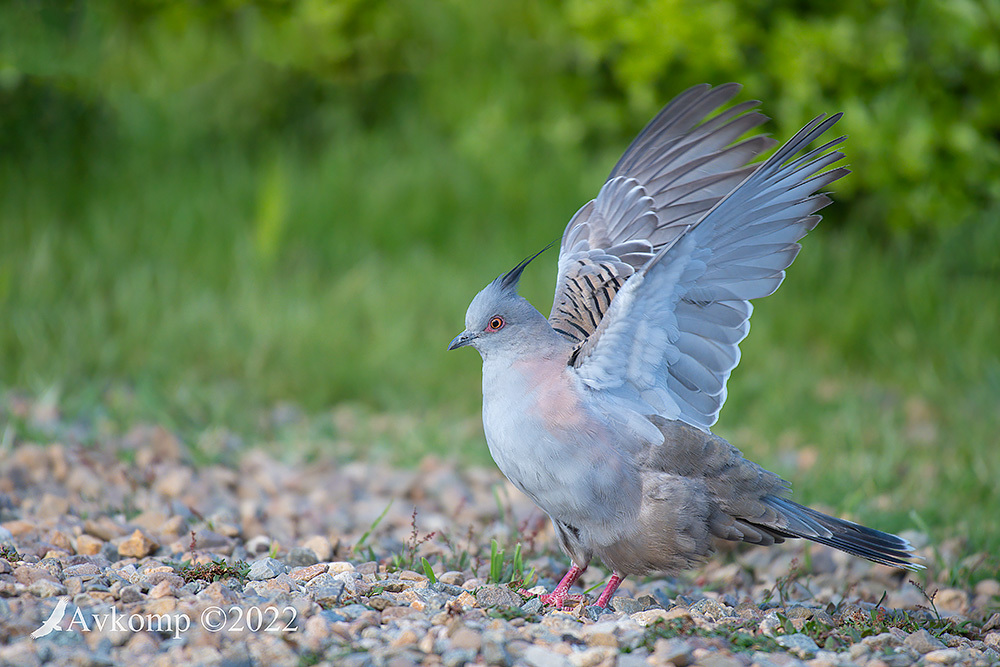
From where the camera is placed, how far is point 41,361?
5273mm

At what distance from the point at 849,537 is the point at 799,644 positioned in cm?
51

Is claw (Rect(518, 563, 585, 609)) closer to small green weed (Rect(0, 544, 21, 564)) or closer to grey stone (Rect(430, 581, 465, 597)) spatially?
grey stone (Rect(430, 581, 465, 597))

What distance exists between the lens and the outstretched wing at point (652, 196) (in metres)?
3.56

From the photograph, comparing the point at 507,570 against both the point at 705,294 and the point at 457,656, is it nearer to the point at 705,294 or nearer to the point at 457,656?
the point at 457,656

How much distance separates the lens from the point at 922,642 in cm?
262

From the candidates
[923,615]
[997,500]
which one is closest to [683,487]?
[923,615]

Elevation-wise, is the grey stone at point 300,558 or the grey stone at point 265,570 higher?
the grey stone at point 265,570

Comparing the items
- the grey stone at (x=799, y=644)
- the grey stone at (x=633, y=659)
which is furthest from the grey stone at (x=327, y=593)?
the grey stone at (x=799, y=644)

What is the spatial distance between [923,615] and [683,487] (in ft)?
3.17

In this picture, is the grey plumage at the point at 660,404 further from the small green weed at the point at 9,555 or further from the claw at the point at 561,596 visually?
the small green weed at the point at 9,555

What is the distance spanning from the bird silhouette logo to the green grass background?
253cm

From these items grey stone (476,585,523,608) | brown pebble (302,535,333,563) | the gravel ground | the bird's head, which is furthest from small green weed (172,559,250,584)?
the bird's head

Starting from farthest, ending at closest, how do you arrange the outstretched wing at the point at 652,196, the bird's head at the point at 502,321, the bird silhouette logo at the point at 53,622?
1. the outstretched wing at the point at 652,196
2. the bird's head at the point at 502,321
3. the bird silhouette logo at the point at 53,622

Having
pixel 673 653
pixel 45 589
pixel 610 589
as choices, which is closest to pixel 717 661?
pixel 673 653
